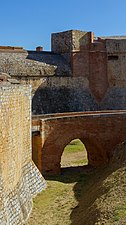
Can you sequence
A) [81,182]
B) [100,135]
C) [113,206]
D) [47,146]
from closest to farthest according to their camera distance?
[113,206] < [81,182] < [47,146] < [100,135]

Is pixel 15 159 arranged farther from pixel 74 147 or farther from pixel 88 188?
pixel 74 147

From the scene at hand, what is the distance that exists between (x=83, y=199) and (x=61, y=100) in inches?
546

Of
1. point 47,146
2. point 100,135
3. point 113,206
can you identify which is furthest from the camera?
point 100,135

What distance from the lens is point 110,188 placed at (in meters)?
12.6

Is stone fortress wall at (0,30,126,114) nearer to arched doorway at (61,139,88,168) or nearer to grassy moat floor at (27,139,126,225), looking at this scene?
arched doorway at (61,139,88,168)

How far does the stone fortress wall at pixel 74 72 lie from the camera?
26.0 meters

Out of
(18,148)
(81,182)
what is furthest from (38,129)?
(18,148)

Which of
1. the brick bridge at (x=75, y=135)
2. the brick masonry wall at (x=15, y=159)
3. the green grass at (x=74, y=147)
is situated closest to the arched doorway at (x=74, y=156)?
the green grass at (x=74, y=147)

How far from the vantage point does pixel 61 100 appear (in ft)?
89.0

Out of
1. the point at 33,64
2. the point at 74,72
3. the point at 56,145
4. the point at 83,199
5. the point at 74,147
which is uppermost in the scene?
the point at 33,64

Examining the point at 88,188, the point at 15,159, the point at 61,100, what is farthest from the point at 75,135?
the point at 61,100

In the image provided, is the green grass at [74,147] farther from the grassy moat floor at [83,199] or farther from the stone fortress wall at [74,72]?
the grassy moat floor at [83,199]

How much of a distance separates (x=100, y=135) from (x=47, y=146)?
11.5ft

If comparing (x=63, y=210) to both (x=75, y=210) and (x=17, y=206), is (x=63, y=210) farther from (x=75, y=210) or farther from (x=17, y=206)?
(x=17, y=206)
